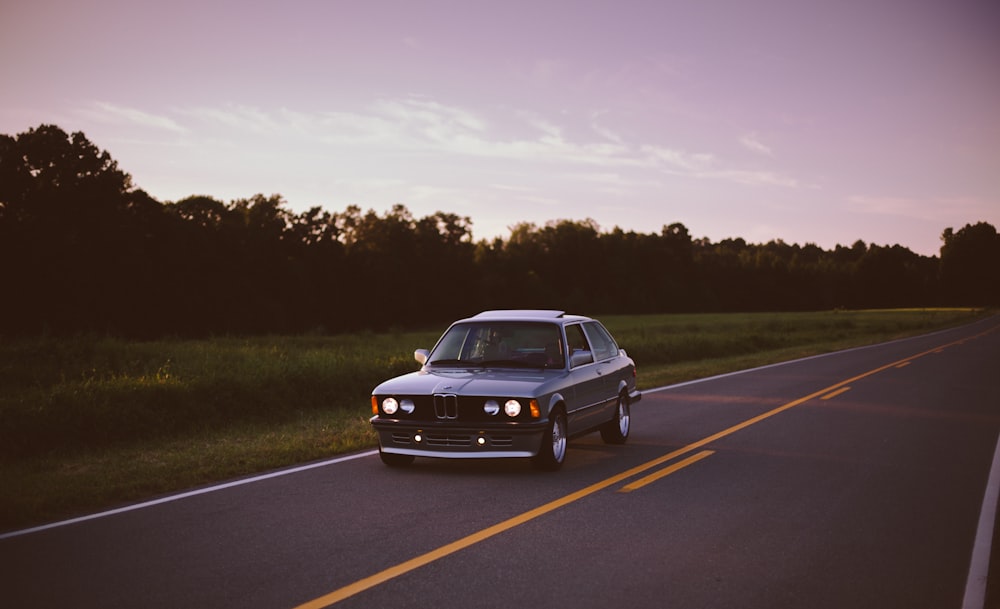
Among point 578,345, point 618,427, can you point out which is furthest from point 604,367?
point 618,427

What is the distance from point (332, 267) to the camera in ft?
261

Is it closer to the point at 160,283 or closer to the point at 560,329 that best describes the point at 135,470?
the point at 560,329

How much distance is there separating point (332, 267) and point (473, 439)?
72.8 meters

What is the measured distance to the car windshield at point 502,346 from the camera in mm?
9688

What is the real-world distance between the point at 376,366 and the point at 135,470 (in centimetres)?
880

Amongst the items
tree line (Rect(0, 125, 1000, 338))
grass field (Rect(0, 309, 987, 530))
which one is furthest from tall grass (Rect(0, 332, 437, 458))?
tree line (Rect(0, 125, 1000, 338))

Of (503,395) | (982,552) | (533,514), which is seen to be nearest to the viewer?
(982,552)

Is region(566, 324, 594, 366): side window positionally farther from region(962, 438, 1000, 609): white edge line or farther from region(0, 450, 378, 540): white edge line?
region(962, 438, 1000, 609): white edge line

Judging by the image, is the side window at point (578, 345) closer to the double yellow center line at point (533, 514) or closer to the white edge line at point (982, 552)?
the double yellow center line at point (533, 514)

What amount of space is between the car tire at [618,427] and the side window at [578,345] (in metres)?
0.97

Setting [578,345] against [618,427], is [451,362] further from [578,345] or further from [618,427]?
[618,427]

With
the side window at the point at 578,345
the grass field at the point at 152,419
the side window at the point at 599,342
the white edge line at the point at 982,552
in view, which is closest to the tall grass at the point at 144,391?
the grass field at the point at 152,419

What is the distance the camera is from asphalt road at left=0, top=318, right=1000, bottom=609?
16.6 feet

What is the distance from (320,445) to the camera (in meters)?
10.6
